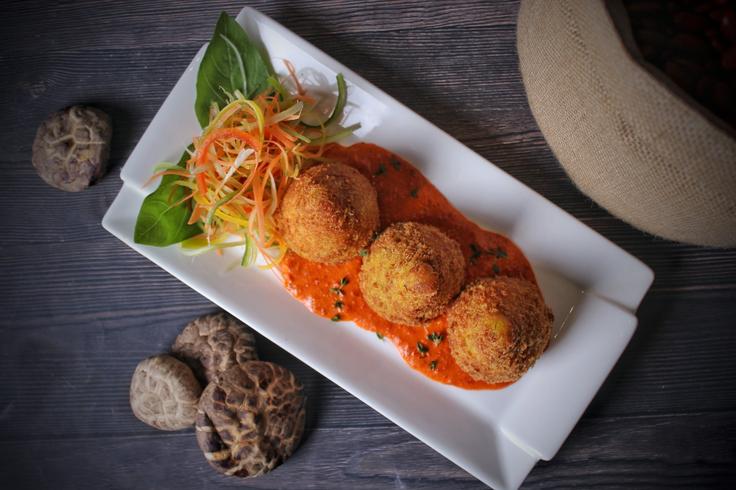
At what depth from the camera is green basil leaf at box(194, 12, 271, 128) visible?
8.36 feet

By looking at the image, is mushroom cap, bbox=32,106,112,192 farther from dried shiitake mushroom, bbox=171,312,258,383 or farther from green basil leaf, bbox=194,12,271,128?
dried shiitake mushroom, bbox=171,312,258,383

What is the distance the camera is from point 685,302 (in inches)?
108

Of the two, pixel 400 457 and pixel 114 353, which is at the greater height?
pixel 400 457

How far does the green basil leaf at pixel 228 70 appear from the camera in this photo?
255 cm

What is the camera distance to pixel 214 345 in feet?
9.07

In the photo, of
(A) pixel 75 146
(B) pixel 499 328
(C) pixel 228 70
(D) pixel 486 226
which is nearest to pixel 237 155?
(C) pixel 228 70

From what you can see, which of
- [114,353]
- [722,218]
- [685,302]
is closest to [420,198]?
[722,218]

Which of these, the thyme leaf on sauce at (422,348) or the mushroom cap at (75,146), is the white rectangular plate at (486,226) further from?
the mushroom cap at (75,146)

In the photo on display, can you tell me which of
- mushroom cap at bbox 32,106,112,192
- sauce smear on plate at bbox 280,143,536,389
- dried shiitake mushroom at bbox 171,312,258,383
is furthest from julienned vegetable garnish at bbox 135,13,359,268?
mushroom cap at bbox 32,106,112,192

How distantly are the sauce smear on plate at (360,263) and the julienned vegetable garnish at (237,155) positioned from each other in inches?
7.3

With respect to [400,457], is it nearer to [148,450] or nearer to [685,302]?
[148,450]

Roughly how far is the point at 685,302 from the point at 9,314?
11.5 ft

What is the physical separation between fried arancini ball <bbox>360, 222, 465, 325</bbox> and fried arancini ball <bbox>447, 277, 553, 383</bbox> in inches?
4.5

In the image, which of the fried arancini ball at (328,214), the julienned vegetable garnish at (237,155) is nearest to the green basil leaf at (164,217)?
the julienned vegetable garnish at (237,155)
